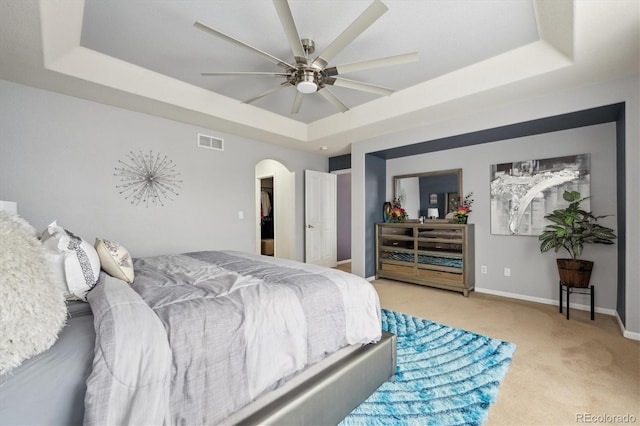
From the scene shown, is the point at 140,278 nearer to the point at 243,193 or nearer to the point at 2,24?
the point at 2,24

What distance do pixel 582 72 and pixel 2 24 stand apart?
171 inches

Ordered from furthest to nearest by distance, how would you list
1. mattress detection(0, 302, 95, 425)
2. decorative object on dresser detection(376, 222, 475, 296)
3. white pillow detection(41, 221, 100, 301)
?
decorative object on dresser detection(376, 222, 475, 296), white pillow detection(41, 221, 100, 301), mattress detection(0, 302, 95, 425)

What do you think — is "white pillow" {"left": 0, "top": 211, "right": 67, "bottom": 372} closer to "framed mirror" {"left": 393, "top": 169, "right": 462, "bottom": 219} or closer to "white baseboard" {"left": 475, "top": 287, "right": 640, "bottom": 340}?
"white baseboard" {"left": 475, "top": 287, "right": 640, "bottom": 340}

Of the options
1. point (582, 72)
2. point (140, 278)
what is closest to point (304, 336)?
point (140, 278)

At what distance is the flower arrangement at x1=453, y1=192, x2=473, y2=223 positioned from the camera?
13.2 feet

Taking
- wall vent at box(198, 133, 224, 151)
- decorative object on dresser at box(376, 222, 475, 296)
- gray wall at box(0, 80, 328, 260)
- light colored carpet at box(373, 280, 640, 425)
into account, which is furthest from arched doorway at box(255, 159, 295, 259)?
light colored carpet at box(373, 280, 640, 425)

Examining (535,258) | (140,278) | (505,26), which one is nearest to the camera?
(140,278)

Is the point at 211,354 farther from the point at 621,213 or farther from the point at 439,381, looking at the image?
the point at 621,213

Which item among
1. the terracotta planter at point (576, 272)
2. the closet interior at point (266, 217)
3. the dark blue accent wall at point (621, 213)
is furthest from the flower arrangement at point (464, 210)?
the closet interior at point (266, 217)

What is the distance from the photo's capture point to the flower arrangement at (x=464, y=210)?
158 inches

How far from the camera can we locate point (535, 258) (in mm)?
3613

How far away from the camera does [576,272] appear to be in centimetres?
296

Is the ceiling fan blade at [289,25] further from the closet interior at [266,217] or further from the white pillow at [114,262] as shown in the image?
the closet interior at [266,217]

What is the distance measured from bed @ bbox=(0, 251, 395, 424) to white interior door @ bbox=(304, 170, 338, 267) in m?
3.36
